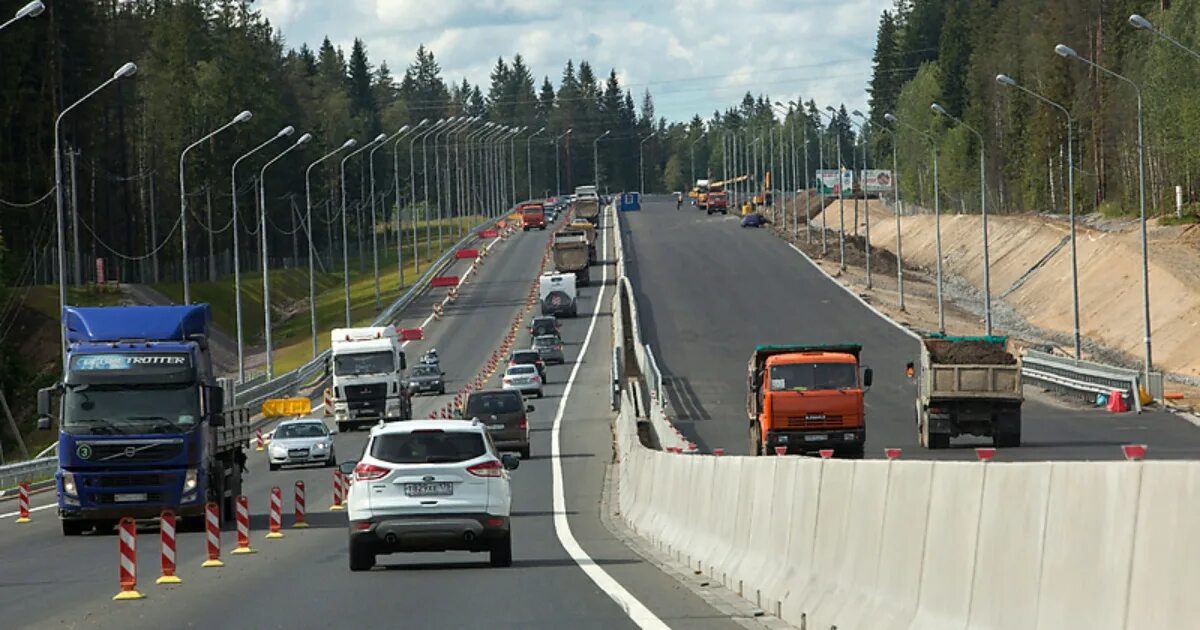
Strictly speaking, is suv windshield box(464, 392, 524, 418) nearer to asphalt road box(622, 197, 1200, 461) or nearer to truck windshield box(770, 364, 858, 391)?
asphalt road box(622, 197, 1200, 461)

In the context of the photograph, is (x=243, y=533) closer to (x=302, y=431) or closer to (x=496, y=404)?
(x=496, y=404)

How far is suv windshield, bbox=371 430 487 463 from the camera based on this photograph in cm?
2067

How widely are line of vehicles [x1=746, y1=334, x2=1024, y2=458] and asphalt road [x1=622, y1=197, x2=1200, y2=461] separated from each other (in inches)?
32.5

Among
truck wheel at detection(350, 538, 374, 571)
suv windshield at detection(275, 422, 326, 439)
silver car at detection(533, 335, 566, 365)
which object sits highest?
truck wheel at detection(350, 538, 374, 571)

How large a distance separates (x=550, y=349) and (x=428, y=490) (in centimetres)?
6467

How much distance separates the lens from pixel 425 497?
20422 mm

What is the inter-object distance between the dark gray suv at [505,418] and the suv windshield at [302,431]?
3.75 meters

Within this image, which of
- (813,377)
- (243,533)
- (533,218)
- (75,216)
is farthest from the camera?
(533,218)

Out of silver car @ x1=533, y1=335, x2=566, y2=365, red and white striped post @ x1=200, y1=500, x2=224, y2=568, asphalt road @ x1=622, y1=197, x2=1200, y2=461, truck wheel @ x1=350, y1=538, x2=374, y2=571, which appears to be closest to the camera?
truck wheel @ x1=350, y1=538, x2=374, y2=571

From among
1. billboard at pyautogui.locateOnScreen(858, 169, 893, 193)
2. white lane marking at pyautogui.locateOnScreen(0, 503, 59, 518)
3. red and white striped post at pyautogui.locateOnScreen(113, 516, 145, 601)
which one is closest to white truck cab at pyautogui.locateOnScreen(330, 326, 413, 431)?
white lane marking at pyautogui.locateOnScreen(0, 503, 59, 518)

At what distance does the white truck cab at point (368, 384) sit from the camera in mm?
60812

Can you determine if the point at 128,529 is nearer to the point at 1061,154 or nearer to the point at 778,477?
the point at 778,477

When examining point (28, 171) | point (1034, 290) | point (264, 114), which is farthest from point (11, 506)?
point (264, 114)

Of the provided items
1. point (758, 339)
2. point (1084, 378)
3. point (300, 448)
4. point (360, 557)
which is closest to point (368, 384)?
point (300, 448)
